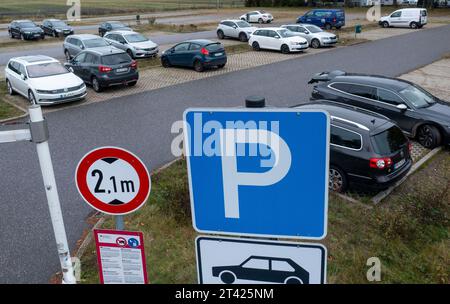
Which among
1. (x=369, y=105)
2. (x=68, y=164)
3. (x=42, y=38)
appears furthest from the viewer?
(x=42, y=38)

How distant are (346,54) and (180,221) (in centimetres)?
2119

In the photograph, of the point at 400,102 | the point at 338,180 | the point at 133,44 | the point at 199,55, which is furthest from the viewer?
the point at 133,44

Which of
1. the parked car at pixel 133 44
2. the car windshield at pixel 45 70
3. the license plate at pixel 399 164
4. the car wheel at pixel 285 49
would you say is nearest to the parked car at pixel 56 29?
the parked car at pixel 133 44

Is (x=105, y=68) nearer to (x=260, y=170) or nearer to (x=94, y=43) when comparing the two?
(x=94, y=43)

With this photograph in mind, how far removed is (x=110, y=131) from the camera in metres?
12.4

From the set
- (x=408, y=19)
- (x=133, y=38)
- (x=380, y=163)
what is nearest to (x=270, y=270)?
(x=380, y=163)

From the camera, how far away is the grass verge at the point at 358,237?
19.6 ft

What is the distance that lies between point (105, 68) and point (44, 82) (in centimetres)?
258

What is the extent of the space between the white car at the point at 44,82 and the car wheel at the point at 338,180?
10253 millimetres

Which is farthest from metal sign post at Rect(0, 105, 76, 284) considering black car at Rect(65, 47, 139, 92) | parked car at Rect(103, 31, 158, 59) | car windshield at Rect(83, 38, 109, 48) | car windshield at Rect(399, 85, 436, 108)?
parked car at Rect(103, 31, 158, 59)

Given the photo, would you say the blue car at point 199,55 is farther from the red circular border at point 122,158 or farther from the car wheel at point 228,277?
the car wheel at point 228,277
